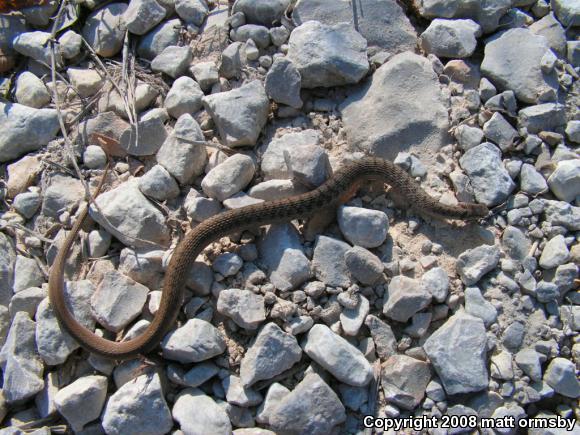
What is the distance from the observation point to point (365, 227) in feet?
15.8

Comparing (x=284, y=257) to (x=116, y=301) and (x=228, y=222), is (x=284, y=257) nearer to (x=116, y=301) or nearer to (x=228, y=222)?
(x=228, y=222)

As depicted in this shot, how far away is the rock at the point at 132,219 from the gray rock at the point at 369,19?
2.71 metres

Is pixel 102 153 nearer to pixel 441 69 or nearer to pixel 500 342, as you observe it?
pixel 441 69

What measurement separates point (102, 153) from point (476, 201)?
3.92m

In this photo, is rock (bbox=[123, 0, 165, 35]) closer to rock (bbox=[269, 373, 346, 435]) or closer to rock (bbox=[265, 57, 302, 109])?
rock (bbox=[265, 57, 302, 109])

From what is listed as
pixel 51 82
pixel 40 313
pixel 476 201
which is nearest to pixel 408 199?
pixel 476 201

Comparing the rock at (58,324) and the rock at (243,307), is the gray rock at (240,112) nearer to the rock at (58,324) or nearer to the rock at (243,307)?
the rock at (243,307)

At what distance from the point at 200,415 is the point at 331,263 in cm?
173

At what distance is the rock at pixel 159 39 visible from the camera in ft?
19.1

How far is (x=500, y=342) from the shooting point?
4.58 m

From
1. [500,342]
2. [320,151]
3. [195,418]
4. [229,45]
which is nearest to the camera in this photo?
[195,418]

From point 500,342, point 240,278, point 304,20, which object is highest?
point 304,20

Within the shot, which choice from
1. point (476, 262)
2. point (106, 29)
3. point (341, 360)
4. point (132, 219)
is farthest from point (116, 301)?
point (476, 262)

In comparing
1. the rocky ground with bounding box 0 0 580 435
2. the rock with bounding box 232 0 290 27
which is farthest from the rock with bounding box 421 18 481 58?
the rock with bounding box 232 0 290 27
